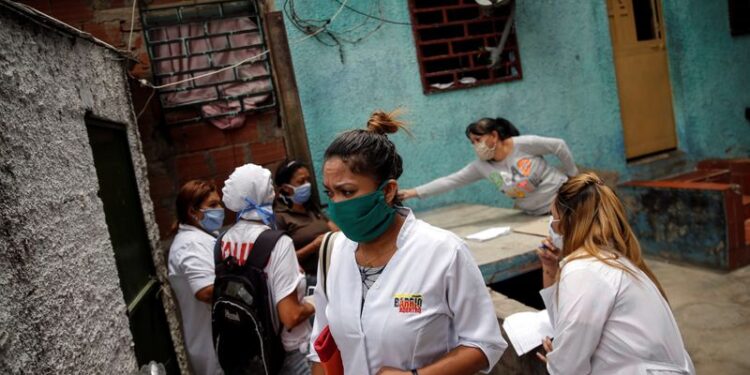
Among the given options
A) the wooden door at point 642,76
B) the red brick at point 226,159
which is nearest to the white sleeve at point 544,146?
the red brick at point 226,159

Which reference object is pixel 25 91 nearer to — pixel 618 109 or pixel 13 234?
pixel 13 234

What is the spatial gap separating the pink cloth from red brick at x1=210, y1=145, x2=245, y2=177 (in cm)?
20

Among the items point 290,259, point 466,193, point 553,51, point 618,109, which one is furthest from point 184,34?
point 618,109

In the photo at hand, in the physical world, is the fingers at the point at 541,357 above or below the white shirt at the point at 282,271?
below

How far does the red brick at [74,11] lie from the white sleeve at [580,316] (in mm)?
4057

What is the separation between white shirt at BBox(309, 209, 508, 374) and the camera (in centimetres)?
156

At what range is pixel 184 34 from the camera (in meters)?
4.26

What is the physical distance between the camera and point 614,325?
1.88 m

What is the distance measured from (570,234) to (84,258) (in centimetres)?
187

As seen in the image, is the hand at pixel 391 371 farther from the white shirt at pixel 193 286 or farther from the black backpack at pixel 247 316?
the white shirt at pixel 193 286

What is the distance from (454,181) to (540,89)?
1875 millimetres

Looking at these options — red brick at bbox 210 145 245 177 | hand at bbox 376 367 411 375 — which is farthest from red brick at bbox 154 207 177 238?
hand at bbox 376 367 411 375

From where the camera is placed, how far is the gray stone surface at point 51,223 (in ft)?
4.54

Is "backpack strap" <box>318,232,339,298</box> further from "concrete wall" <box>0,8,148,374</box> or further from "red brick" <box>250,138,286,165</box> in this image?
"red brick" <box>250,138,286,165</box>
